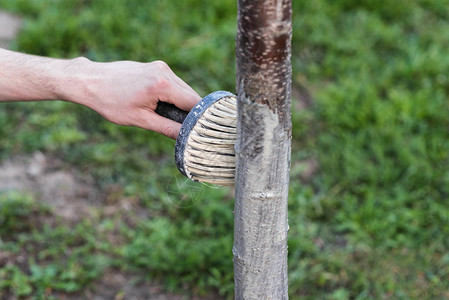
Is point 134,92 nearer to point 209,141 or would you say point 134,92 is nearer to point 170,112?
point 170,112

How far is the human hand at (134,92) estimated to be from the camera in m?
1.68

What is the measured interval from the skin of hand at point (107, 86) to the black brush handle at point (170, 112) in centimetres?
2

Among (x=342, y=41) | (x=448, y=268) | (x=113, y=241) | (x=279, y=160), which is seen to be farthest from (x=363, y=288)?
(x=342, y=41)

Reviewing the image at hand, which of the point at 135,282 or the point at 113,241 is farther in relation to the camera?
the point at 113,241

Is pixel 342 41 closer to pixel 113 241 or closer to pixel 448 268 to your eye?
pixel 448 268

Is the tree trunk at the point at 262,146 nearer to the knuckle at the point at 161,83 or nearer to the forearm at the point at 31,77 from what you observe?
the knuckle at the point at 161,83

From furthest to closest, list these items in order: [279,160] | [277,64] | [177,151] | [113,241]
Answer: [113,241] < [177,151] < [279,160] < [277,64]

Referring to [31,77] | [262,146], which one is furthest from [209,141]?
[31,77]

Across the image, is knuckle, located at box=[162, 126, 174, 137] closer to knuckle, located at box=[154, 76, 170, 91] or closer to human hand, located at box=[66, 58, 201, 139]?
human hand, located at box=[66, 58, 201, 139]

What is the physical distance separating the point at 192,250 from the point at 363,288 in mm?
873

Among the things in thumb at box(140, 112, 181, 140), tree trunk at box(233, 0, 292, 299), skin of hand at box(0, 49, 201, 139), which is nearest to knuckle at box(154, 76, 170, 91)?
skin of hand at box(0, 49, 201, 139)

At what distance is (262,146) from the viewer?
4.57ft

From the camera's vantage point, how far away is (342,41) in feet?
14.0

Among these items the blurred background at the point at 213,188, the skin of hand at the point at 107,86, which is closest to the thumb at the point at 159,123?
the skin of hand at the point at 107,86
